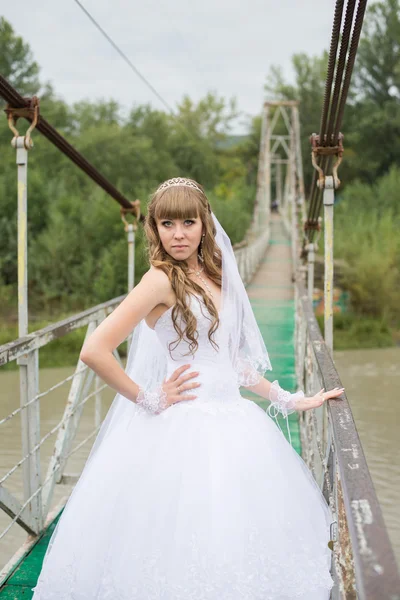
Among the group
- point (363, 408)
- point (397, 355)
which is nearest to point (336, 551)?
point (363, 408)

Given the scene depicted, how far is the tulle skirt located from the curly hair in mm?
205

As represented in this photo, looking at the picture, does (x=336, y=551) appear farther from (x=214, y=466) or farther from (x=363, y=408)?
(x=363, y=408)

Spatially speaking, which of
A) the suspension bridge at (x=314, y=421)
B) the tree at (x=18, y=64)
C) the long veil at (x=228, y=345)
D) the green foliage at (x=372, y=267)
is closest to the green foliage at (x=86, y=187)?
the tree at (x=18, y=64)

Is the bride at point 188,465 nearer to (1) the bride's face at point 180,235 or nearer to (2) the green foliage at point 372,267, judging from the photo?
(1) the bride's face at point 180,235

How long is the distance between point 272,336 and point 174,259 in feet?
18.7

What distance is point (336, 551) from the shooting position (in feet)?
4.97

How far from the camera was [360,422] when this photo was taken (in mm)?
9812

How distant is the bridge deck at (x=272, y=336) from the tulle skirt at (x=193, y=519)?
66 centimetres

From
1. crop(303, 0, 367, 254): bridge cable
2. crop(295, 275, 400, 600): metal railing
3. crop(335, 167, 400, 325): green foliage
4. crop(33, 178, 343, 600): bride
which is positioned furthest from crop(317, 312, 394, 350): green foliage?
crop(295, 275, 400, 600): metal railing

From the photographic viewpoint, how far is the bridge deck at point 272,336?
2.34 m

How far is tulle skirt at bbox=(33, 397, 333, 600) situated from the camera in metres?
1.57

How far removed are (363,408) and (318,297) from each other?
7854 millimetres

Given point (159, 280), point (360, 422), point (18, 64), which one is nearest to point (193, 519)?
point (159, 280)

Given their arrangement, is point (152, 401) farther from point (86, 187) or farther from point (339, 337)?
point (86, 187)
